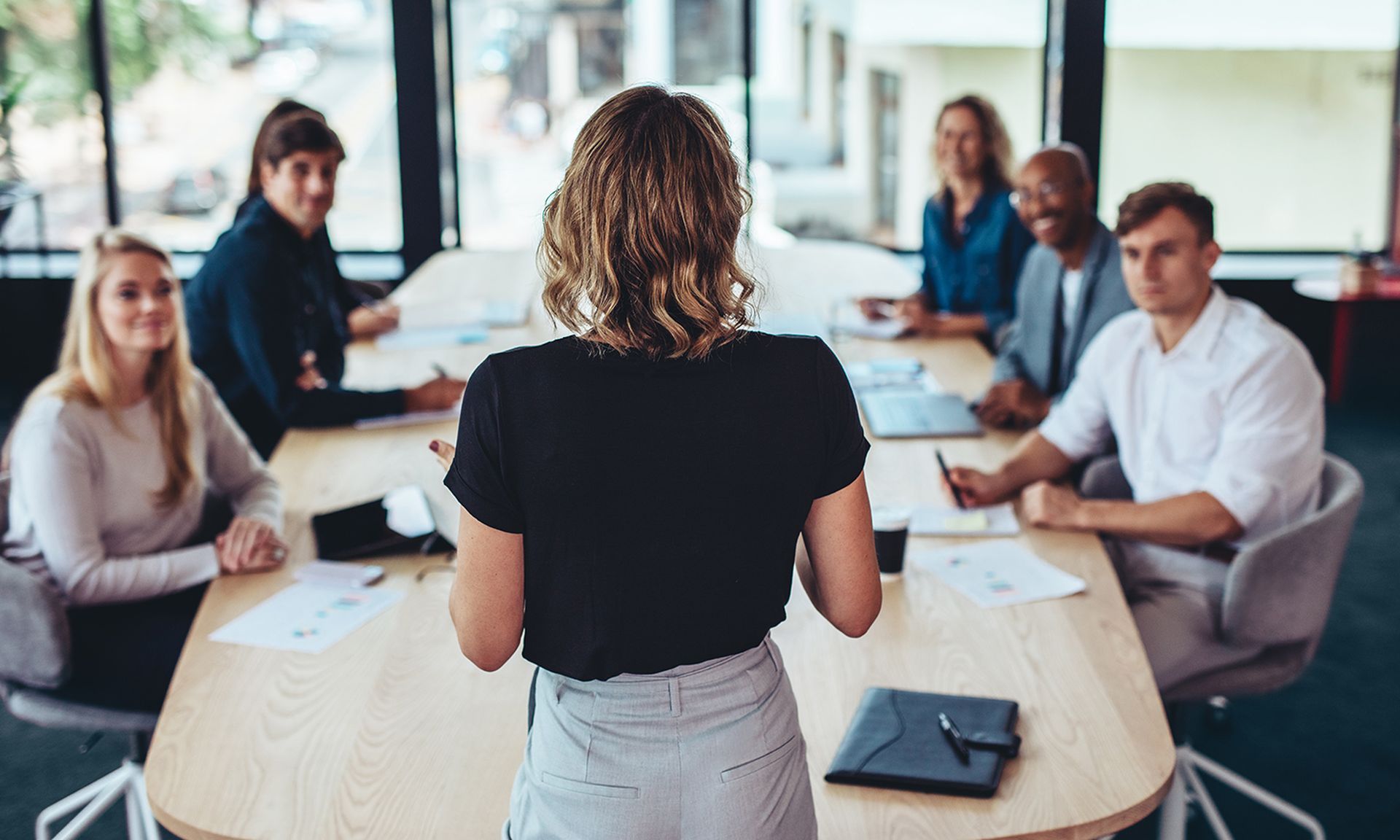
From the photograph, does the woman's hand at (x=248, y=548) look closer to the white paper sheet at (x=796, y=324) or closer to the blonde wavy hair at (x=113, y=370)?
the blonde wavy hair at (x=113, y=370)

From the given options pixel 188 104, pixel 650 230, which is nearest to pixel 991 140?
pixel 650 230

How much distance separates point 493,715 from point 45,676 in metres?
0.88

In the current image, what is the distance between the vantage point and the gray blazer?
3246 mm

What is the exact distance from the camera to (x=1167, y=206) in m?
2.59

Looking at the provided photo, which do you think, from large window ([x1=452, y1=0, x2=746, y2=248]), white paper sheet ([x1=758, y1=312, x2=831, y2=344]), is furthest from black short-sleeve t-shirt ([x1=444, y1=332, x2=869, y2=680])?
large window ([x1=452, y1=0, x2=746, y2=248])

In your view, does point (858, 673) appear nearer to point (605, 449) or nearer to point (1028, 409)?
point (605, 449)

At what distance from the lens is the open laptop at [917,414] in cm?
303

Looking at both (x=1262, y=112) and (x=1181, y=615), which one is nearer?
(x=1181, y=615)

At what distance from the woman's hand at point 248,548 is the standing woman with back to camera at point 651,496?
3.40 ft

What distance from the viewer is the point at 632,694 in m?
1.34

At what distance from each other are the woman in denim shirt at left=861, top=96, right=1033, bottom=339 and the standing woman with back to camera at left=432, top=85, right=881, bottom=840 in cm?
280

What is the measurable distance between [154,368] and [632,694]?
5.10 ft

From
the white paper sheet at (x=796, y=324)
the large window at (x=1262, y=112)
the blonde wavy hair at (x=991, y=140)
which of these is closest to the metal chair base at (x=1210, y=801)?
the white paper sheet at (x=796, y=324)

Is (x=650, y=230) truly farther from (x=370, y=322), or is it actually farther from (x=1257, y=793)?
(x=370, y=322)
